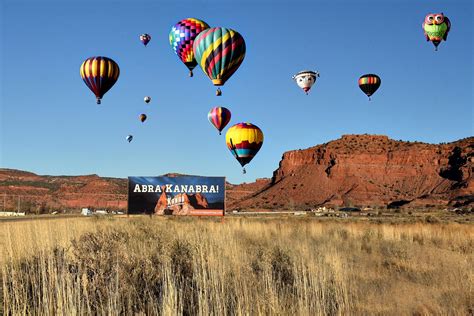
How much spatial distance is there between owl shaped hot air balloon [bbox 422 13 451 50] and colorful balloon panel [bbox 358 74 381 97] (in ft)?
21.6

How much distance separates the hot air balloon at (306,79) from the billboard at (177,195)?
11117 mm

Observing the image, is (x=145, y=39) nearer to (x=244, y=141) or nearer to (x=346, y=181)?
(x=244, y=141)

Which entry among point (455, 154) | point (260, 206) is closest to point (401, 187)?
point (455, 154)

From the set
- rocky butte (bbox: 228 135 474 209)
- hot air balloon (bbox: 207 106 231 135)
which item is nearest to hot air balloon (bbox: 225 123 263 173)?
hot air balloon (bbox: 207 106 231 135)

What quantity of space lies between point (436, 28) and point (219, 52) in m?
25.4

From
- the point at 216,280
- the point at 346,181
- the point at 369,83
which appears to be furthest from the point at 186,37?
the point at 346,181

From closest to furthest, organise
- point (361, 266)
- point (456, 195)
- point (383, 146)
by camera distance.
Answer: point (361, 266)
point (456, 195)
point (383, 146)

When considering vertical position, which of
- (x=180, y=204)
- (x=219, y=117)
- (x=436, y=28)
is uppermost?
(x=436, y=28)

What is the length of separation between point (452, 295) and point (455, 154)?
119521 millimetres

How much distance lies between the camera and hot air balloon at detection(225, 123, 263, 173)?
3231 cm

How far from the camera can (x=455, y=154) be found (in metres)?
117

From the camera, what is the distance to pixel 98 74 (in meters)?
31.0

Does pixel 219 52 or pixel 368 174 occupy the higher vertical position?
pixel 368 174

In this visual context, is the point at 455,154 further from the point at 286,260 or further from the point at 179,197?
the point at 286,260
